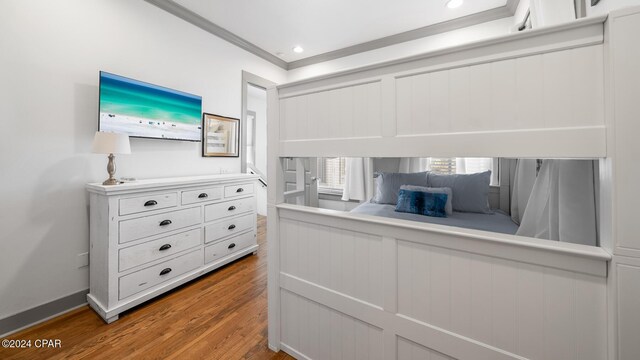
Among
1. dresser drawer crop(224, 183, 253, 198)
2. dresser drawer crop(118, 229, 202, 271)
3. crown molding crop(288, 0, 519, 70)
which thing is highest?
crown molding crop(288, 0, 519, 70)

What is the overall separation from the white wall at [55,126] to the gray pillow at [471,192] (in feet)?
10.7

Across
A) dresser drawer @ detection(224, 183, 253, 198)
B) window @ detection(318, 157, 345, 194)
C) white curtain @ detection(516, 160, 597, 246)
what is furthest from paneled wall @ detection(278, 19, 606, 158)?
window @ detection(318, 157, 345, 194)

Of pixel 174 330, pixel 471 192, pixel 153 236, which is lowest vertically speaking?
pixel 174 330

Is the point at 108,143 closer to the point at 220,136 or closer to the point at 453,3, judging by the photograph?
the point at 220,136

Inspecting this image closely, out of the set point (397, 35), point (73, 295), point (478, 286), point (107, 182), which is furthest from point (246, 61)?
point (478, 286)

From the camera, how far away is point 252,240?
318 cm

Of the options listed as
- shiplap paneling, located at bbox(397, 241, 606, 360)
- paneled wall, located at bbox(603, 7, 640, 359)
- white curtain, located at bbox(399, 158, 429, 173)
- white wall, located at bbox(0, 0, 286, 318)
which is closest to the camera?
paneled wall, located at bbox(603, 7, 640, 359)

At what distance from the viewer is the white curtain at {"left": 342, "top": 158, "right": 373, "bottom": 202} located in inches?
158

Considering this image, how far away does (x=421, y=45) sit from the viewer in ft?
10.7

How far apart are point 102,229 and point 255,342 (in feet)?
4.74

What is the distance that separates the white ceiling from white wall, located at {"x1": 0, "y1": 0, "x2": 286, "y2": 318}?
0.79 meters

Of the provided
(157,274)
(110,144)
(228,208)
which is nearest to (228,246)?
(228,208)

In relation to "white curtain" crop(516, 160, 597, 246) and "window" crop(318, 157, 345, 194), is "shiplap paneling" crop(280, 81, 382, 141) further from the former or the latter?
"window" crop(318, 157, 345, 194)

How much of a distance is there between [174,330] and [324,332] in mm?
1153
